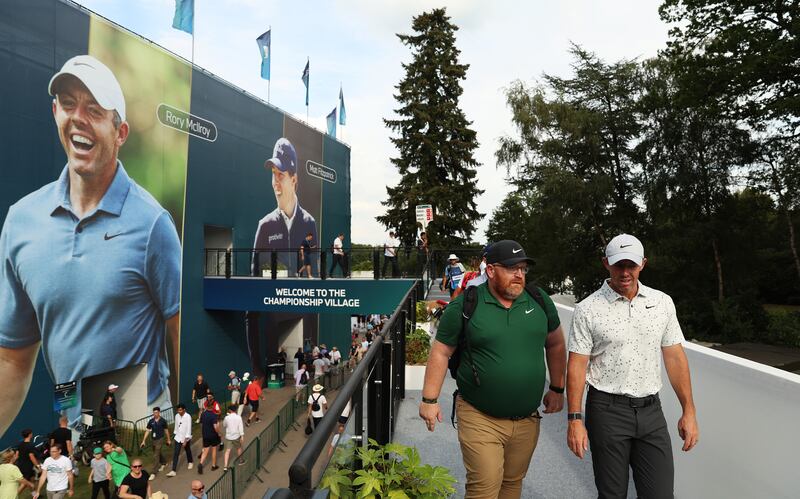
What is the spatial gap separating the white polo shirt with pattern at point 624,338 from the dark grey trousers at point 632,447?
84 mm

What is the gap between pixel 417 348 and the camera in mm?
8320

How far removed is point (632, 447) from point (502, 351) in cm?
86

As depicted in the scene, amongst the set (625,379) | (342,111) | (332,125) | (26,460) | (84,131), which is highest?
(342,111)

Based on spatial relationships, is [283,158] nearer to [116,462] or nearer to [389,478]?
[116,462]

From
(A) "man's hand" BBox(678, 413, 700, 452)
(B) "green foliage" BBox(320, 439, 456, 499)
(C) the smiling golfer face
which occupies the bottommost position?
(B) "green foliage" BBox(320, 439, 456, 499)

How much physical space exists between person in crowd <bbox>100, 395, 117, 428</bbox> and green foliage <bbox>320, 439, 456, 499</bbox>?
14.7m

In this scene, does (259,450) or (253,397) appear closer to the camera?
(259,450)

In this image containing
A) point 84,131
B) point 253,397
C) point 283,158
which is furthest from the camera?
point 283,158

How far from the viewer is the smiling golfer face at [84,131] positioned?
14.4 meters

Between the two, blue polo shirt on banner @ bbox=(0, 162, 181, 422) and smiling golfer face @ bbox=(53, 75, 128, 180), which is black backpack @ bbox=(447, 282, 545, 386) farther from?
smiling golfer face @ bbox=(53, 75, 128, 180)

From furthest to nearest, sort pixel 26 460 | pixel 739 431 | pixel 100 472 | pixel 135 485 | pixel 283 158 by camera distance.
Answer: pixel 283 158
pixel 26 460
pixel 100 472
pixel 135 485
pixel 739 431

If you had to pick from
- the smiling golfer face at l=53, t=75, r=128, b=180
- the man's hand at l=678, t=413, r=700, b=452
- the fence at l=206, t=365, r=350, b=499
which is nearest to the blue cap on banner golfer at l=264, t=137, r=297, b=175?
the smiling golfer face at l=53, t=75, r=128, b=180

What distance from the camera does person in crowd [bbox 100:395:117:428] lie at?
14.8 m

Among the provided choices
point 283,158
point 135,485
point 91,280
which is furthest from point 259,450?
point 283,158
